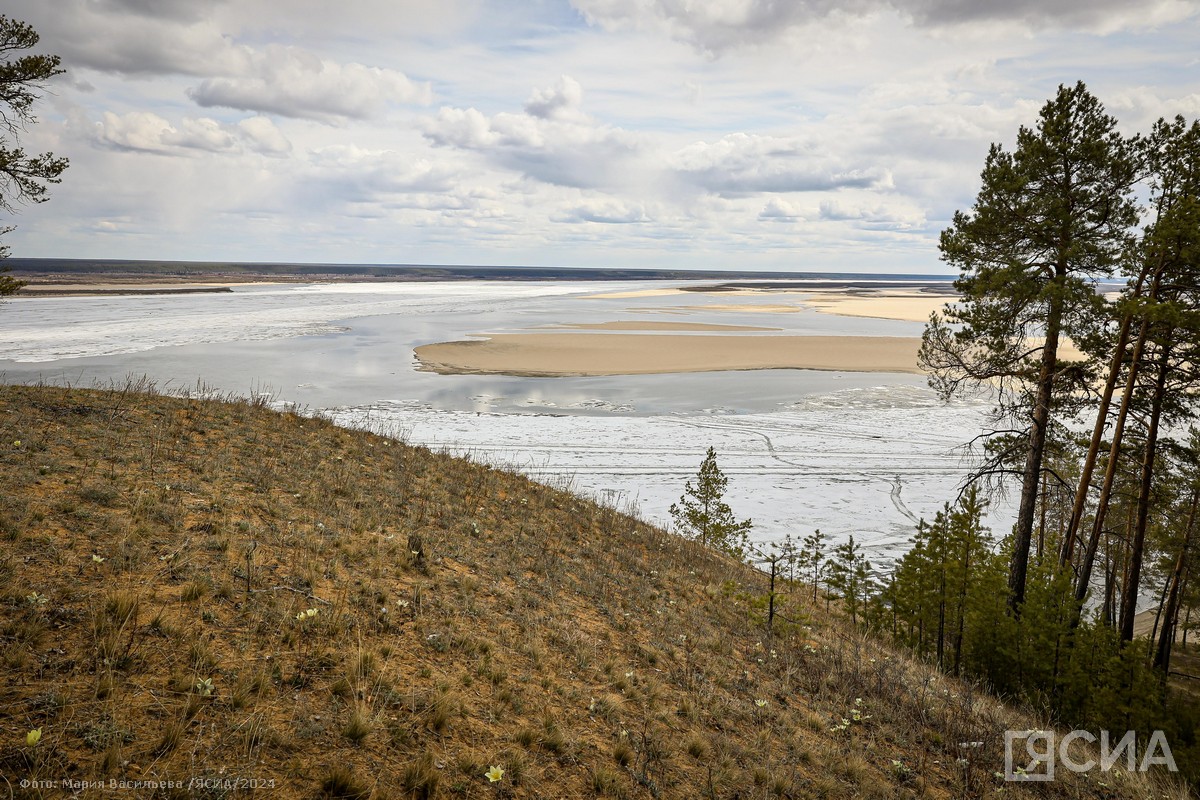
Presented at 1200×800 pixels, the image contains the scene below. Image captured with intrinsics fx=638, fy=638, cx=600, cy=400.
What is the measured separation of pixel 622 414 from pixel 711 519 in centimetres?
1461

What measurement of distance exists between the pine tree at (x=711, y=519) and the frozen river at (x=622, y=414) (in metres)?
0.84

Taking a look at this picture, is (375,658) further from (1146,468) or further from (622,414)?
(622,414)

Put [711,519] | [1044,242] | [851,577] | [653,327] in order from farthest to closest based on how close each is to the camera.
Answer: [653,327] → [711,519] → [851,577] → [1044,242]

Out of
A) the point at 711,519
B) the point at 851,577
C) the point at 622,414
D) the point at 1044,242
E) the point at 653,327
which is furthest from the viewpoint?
the point at 653,327

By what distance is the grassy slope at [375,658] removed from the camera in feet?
15.2

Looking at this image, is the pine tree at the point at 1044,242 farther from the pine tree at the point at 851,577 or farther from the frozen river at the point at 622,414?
the frozen river at the point at 622,414

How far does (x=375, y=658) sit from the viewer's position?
5859mm

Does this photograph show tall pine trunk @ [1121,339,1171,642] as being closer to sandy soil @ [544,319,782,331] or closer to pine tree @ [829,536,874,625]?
pine tree @ [829,536,874,625]

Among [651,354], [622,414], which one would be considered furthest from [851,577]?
[651,354]

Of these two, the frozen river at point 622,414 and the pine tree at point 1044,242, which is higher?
the pine tree at point 1044,242

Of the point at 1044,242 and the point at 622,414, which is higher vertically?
the point at 1044,242

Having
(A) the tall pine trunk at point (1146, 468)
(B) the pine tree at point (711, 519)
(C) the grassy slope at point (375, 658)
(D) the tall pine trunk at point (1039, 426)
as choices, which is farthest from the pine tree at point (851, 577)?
(C) the grassy slope at point (375, 658)

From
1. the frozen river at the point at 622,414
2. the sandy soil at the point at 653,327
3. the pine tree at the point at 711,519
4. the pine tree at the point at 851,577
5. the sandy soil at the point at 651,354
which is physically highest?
the sandy soil at the point at 653,327

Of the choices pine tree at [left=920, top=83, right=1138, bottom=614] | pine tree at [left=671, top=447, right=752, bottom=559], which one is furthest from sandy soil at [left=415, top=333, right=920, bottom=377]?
pine tree at [left=920, top=83, right=1138, bottom=614]
